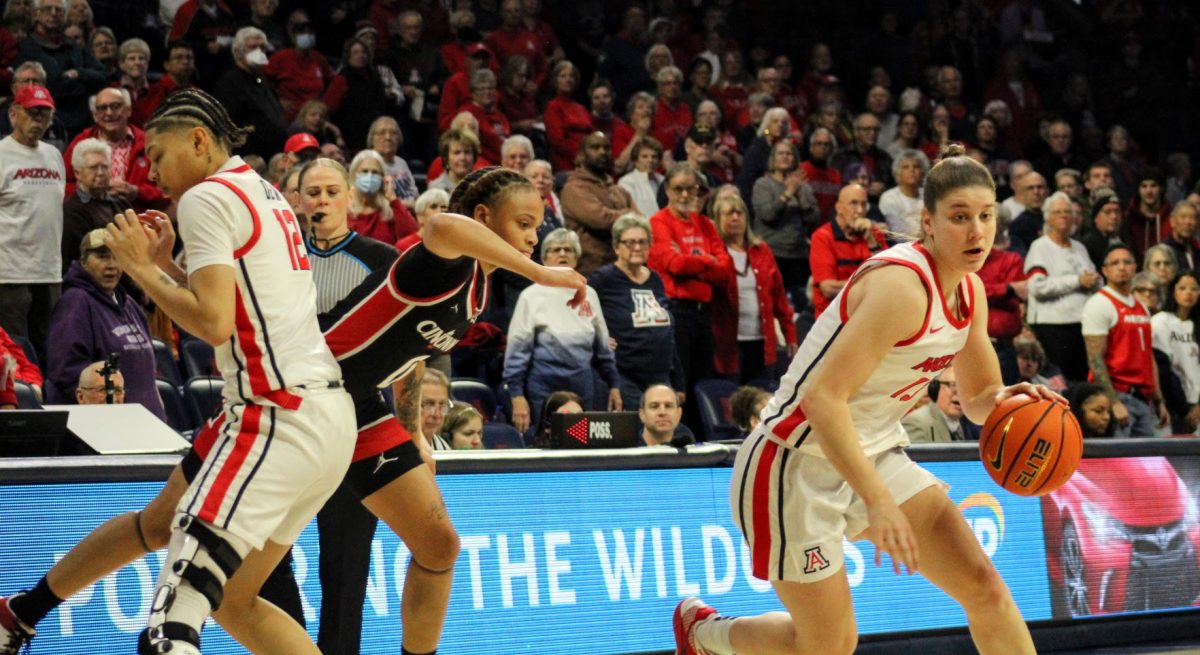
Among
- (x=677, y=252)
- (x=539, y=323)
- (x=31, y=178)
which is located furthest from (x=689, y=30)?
(x=31, y=178)

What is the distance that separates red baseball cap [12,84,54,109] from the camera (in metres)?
9.16

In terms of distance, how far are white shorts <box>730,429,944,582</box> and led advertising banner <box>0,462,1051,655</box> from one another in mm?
1804

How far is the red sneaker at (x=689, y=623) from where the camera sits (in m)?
5.40

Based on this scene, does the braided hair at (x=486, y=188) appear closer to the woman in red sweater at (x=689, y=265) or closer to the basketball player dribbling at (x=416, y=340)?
the basketball player dribbling at (x=416, y=340)

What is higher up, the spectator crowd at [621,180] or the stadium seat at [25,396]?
the spectator crowd at [621,180]

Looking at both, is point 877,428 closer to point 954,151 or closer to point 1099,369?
point 954,151

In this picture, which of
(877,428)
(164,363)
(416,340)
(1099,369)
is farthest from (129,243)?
(1099,369)

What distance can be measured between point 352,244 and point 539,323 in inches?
139

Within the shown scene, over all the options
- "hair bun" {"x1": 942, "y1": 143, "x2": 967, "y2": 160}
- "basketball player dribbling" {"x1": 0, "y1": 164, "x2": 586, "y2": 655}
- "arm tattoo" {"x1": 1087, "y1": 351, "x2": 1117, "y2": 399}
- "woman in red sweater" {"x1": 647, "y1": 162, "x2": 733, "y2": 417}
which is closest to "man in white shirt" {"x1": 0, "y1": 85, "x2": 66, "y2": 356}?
"woman in red sweater" {"x1": 647, "y1": 162, "x2": 733, "y2": 417}

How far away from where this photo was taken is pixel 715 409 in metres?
10.3

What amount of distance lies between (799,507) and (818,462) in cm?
15

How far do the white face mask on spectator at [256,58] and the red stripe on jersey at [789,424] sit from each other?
25.5ft

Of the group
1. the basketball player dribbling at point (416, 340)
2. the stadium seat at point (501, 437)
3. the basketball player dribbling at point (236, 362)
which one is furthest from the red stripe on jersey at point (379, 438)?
the stadium seat at point (501, 437)

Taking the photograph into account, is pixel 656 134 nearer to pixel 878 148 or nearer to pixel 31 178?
pixel 878 148
